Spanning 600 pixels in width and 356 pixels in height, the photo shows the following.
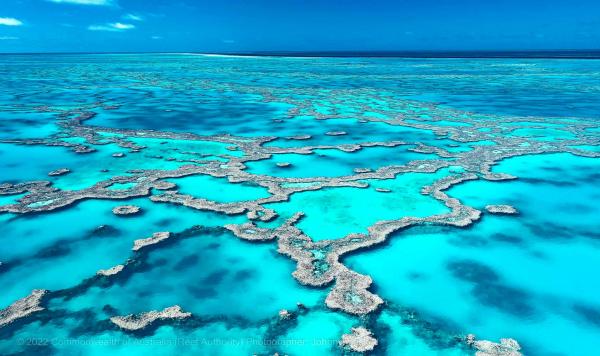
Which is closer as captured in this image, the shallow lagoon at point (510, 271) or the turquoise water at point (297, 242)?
the turquoise water at point (297, 242)

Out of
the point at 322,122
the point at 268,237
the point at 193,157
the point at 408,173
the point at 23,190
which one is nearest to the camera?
the point at 268,237

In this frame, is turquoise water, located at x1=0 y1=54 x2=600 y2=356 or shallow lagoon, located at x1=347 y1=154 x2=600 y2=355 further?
shallow lagoon, located at x1=347 y1=154 x2=600 y2=355

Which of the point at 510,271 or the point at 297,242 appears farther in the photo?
the point at 297,242

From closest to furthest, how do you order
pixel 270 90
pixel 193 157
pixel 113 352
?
pixel 113 352, pixel 193 157, pixel 270 90

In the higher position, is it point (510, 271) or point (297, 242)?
point (297, 242)

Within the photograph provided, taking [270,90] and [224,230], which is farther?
[270,90]

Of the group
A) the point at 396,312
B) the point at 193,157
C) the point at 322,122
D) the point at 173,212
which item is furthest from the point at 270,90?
the point at 396,312

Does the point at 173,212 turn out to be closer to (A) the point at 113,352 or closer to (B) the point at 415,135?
(A) the point at 113,352
